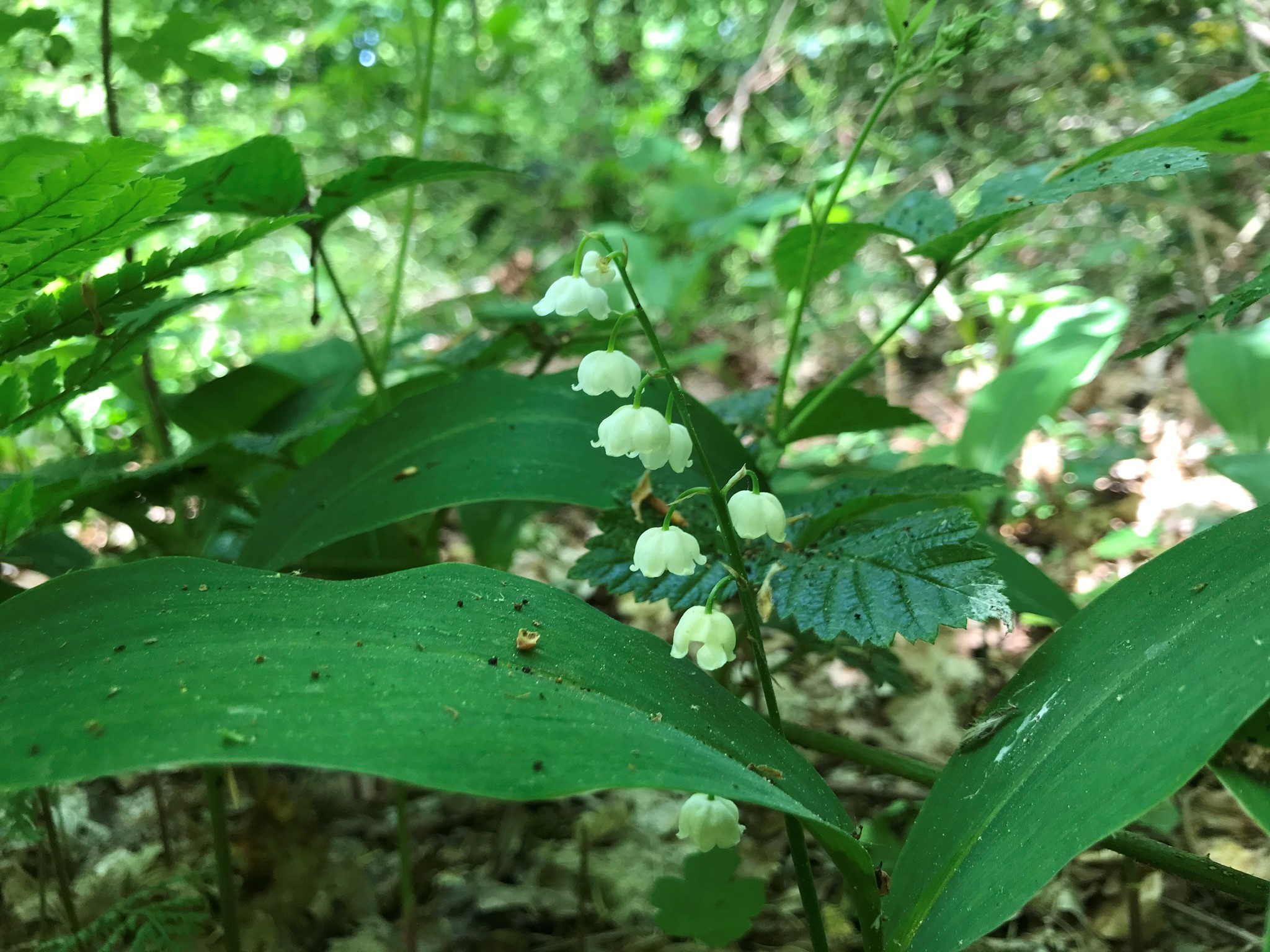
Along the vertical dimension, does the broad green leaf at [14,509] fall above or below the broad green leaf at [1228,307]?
above

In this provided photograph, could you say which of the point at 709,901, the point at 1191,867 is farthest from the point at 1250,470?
the point at 709,901

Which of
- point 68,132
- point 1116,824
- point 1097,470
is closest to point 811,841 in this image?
point 1116,824

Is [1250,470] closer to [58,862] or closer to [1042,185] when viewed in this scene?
[1042,185]

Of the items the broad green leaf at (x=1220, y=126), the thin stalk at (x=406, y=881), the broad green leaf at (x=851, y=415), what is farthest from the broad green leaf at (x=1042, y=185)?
the thin stalk at (x=406, y=881)

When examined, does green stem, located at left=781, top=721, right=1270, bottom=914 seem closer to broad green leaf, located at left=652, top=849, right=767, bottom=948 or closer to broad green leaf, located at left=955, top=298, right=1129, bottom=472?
broad green leaf, located at left=652, top=849, right=767, bottom=948

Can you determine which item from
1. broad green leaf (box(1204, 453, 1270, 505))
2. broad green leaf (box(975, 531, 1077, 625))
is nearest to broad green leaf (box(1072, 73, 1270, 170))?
broad green leaf (box(1204, 453, 1270, 505))

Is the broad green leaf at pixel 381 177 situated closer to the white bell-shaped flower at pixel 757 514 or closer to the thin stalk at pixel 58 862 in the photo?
the white bell-shaped flower at pixel 757 514
